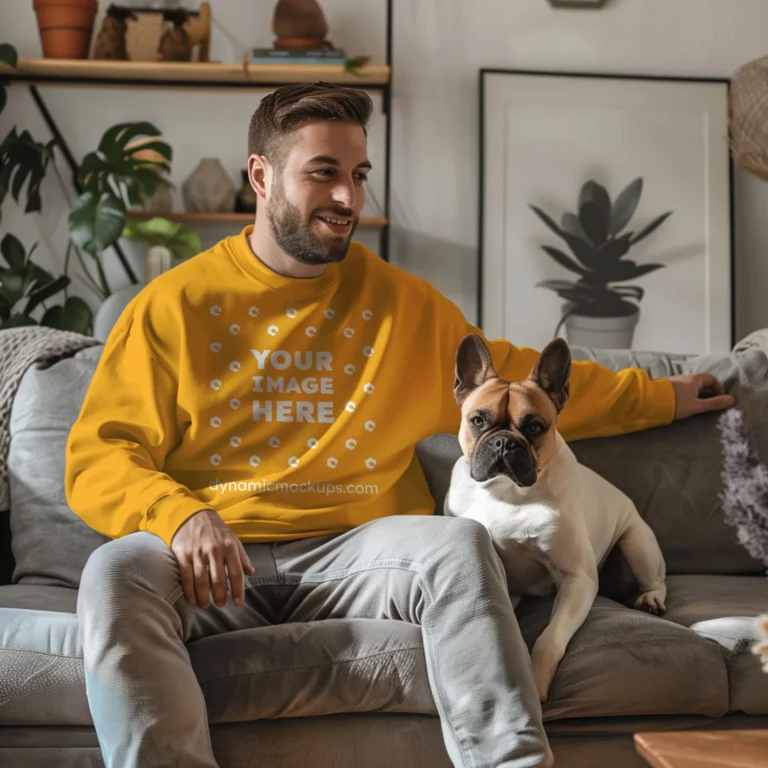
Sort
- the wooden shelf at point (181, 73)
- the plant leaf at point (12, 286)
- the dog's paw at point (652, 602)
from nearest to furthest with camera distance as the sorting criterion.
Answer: the dog's paw at point (652, 602) < the plant leaf at point (12, 286) < the wooden shelf at point (181, 73)

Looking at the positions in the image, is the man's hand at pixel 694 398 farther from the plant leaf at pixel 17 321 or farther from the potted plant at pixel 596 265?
the plant leaf at pixel 17 321

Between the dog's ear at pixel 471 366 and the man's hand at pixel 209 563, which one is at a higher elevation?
the dog's ear at pixel 471 366

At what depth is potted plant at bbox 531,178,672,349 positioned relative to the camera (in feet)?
12.1

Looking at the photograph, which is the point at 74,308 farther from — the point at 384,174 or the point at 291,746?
the point at 291,746

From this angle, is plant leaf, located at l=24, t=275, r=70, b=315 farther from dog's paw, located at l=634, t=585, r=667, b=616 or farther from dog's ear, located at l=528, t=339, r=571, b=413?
dog's paw, located at l=634, t=585, r=667, b=616

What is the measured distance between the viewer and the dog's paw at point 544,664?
156 centimetres

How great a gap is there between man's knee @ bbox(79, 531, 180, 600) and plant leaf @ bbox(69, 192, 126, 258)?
180 cm

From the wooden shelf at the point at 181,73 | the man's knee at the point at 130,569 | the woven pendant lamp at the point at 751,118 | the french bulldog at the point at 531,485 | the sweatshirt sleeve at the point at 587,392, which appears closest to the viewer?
the woven pendant lamp at the point at 751,118

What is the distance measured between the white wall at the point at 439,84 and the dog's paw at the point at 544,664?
2.20 m

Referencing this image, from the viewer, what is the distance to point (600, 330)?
145 inches

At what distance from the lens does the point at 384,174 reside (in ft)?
12.1

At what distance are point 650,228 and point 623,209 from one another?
0.40 ft

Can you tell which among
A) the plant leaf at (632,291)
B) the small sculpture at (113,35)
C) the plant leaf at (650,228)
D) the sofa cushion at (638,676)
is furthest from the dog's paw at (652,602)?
the small sculpture at (113,35)

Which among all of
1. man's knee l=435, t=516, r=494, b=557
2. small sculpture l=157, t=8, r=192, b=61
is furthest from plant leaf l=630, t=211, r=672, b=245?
man's knee l=435, t=516, r=494, b=557
